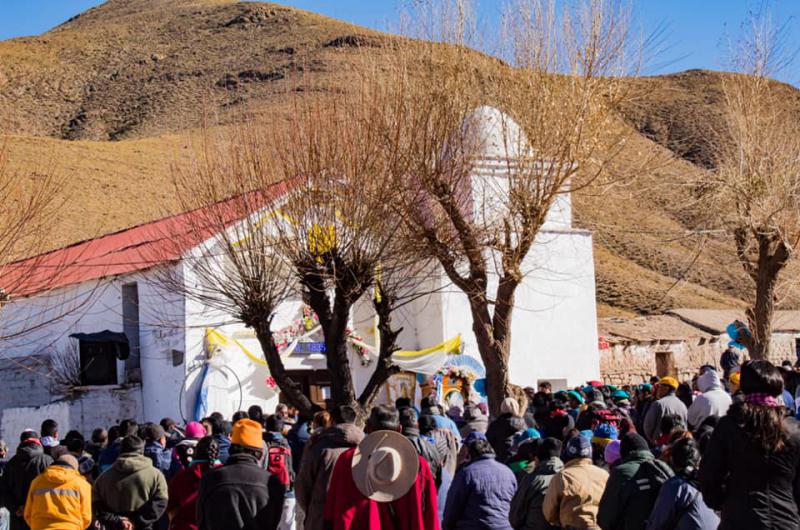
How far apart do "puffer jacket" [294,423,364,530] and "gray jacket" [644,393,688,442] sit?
4978mm

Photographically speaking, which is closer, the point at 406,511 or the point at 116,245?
the point at 406,511

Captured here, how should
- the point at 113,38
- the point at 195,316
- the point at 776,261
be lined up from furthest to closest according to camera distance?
the point at 113,38 < the point at 195,316 < the point at 776,261

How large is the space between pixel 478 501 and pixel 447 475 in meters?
1.77

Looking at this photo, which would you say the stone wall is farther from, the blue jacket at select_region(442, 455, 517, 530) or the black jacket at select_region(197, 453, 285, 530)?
the black jacket at select_region(197, 453, 285, 530)

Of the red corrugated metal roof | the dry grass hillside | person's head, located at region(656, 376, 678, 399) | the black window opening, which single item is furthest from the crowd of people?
the dry grass hillside

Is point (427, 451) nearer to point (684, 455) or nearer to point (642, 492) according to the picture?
point (642, 492)

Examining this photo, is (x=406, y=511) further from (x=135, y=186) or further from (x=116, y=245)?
(x=135, y=186)

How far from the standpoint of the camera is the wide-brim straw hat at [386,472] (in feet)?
20.7

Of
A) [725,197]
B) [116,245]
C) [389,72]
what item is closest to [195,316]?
[116,245]

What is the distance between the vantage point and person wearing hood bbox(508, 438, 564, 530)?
8.19 metres

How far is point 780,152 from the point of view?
2073 cm

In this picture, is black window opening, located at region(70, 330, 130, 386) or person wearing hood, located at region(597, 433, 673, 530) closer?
person wearing hood, located at region(597, 433, 673, 530)

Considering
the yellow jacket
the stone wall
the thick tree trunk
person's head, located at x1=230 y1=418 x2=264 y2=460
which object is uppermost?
the thick tree trunk

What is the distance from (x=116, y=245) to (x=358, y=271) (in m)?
18.0
